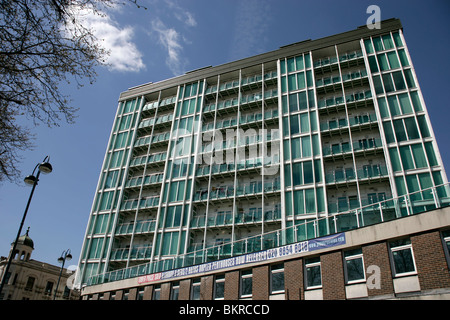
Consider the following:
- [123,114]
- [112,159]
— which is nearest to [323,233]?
[112,159]

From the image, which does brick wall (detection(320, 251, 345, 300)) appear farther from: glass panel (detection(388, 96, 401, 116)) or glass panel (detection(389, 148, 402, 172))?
glass panel (detection(388, 96, 401, 116))

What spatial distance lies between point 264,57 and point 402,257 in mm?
34342

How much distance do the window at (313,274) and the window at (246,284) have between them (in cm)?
357

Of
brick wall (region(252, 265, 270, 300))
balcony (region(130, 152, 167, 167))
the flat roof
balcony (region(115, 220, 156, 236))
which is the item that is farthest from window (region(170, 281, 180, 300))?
the flat roof

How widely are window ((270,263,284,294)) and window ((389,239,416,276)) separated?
576 centimetres

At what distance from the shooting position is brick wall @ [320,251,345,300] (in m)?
15.9

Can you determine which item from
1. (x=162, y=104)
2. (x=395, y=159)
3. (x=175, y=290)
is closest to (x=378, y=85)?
(x=395, y=159)

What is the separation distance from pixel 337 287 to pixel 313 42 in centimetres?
3304

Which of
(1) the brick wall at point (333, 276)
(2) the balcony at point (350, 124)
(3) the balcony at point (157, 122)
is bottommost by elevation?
(1) the brick wall at point (333, 276)

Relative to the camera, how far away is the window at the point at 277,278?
1830 cm

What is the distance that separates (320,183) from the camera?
33.4 metres

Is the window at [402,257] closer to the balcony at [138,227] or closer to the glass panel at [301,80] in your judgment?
the glass panel at [301,80]

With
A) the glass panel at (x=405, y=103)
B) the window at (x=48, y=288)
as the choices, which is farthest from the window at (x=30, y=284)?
the glass panel at (x=405, y=103)

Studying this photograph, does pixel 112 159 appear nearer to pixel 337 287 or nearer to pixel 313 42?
pixel 313 42
